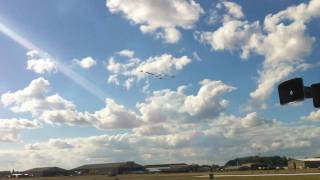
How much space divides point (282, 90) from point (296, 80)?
315mm

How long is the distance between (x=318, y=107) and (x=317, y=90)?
0.35 meters

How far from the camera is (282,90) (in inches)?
330

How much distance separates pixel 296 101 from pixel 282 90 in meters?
0.36

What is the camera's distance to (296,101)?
8.12 metres

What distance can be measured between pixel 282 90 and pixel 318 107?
666 mm

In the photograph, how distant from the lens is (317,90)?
835 cm

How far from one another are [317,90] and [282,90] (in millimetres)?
607

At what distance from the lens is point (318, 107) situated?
8156 mm

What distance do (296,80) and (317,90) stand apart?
1.55ft

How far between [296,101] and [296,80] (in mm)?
366
